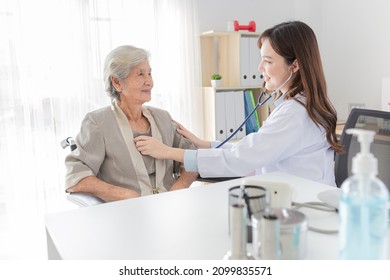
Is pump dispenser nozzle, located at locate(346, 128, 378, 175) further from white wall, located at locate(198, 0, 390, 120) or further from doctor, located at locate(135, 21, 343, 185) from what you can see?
white wall, located at locate(198, 0, 390, 120)

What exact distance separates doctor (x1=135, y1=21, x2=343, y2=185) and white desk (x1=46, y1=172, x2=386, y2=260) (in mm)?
346

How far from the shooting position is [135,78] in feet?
5.98

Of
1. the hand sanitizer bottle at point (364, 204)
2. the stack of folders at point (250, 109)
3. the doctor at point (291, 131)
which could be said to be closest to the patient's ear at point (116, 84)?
the doctor at point (291, 131)

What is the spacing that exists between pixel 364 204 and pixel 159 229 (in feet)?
1.67

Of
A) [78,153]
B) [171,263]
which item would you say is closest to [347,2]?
[78,153]

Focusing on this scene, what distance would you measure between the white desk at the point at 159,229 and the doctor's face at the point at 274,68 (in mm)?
610

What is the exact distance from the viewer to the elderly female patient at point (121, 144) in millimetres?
1680

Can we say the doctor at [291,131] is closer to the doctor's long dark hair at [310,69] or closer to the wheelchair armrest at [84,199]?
the doctor's long dark hair at [310,69]

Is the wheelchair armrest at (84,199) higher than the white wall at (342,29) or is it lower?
lower

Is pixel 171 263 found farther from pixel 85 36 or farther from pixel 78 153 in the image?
pixel 85 36

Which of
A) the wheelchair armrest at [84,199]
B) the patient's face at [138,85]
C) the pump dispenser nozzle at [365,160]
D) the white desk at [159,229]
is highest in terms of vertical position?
the patient's face at [138,85]

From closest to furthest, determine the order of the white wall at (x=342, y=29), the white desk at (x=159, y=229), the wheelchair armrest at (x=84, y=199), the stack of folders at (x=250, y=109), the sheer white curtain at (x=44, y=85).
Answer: the white desk at (x=159, y=229), the wheelchair armrest at (x=84, y=199), the sheer white curtain at (x=44, y=85), the stack of folders at (x=250, y=109), the white wall at (x=342, y=29)

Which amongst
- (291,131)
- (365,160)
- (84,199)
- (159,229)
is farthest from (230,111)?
(365,160)

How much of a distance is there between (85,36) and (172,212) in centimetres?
192
